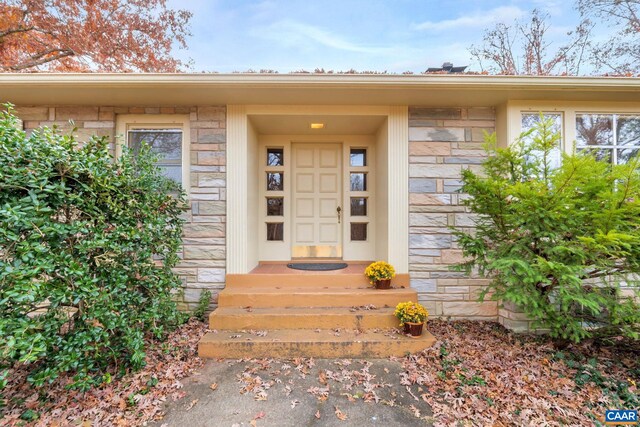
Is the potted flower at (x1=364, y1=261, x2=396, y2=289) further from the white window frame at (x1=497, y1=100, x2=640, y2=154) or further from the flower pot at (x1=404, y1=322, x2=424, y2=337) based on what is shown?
the white window frame at (x1=497, y1=100, x2=640, y2=154)

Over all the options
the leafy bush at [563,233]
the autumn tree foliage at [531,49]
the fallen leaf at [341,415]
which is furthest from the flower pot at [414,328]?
the autumn tree foliage at [531,49]

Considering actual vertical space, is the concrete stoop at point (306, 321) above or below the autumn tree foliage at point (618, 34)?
below

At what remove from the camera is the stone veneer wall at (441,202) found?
3619 millimetres

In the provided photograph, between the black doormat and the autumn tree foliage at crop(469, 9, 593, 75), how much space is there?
744 cm

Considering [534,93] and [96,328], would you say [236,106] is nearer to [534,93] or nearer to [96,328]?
[96,328]

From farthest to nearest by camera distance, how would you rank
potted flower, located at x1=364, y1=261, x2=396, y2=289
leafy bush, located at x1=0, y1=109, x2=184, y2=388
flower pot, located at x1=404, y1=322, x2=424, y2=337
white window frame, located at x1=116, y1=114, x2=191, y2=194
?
white window frame, located at x1=116, y1=114, x2=191, y2=194, potted flower, located at x1=364, y1=261, x2=396, y2=289, flower pot, located at x1=404, y1=322, x2=424, y2=337, leafy bush, located at x1=0, y1=109, x2=184, y2=388

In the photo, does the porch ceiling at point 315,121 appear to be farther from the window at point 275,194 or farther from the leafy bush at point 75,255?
the leafy bush at point 75,255

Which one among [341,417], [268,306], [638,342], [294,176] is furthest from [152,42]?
[638,342]

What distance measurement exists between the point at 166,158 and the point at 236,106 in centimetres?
119

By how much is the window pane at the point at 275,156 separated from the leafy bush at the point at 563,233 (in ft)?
9.35

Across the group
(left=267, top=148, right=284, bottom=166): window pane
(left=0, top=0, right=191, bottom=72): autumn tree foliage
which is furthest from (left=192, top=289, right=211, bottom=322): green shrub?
(left=0, top=0, right=191, bottom=72): autumn tree foliage

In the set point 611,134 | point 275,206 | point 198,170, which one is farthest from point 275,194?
point 611,134

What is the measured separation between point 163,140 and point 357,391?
3.77m

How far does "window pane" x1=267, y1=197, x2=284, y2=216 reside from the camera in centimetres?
468
